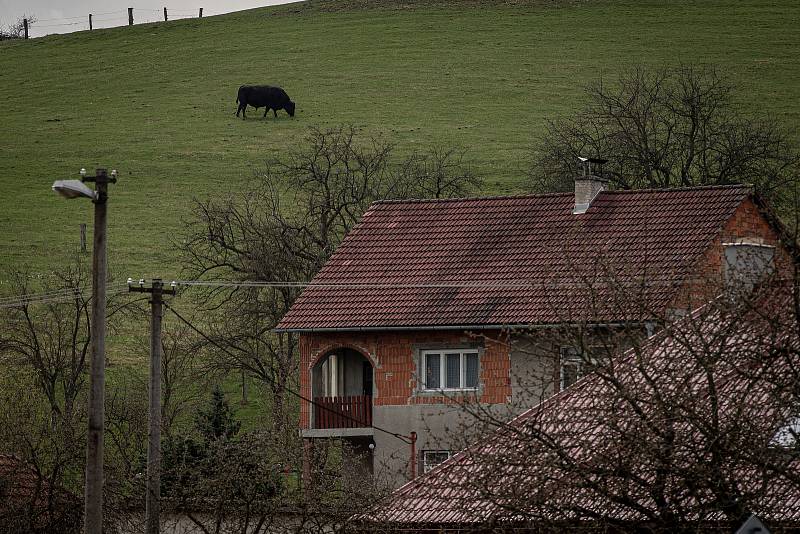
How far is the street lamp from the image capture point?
1927cm

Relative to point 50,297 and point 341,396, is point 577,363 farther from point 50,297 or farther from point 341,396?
point 50,297

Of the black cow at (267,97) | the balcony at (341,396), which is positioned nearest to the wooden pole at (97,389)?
the balcony at (341,396)

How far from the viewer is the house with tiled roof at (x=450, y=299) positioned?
3177 centimetres

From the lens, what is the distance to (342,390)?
34.5m

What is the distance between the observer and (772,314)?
51.3ft

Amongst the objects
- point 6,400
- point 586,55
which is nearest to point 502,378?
point 6,400

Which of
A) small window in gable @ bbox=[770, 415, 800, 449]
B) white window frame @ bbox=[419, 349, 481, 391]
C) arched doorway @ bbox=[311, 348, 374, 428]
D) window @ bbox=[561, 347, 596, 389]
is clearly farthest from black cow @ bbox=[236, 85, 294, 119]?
small window in gable @ bbox=[770, 415, 800, 449]

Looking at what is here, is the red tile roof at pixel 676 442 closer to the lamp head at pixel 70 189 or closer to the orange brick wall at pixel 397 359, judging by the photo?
the lamp head at pixel 70 189

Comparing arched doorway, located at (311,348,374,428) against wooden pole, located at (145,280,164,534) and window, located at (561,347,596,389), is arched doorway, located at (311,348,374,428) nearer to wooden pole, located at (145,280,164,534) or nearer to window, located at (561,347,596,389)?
wooden pole, located at (145,280,164,534)

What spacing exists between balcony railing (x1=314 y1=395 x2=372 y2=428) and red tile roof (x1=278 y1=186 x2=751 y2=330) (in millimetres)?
1646

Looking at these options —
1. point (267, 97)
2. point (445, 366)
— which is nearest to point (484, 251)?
point (445, 366)

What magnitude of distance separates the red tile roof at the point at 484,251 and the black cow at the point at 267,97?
4188cm

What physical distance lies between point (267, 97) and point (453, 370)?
46975 millimetres

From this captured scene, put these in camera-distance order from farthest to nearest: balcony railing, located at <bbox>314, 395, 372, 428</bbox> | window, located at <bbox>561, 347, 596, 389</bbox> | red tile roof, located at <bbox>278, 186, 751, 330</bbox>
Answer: balcony railing, located at <bbox>314, 395, 372, 428</bbox>, red tile roof, located at <bbox>278, 186, 751, 330</bbox>, window, located at <bbox>561, 347, 596, 389</bbox>
